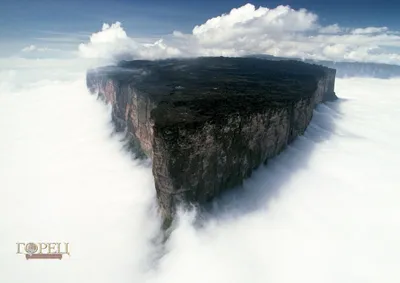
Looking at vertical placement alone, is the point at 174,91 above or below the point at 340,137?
above

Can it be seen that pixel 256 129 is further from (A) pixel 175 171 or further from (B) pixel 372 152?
(B) pixel 372 152

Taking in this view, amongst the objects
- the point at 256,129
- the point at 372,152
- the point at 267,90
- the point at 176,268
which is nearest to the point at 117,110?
the point at 267,90

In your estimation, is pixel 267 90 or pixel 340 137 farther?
pixel 340 137

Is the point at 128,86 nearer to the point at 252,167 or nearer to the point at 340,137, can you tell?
the point at 252,167

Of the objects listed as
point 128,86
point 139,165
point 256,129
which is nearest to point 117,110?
point 128,86

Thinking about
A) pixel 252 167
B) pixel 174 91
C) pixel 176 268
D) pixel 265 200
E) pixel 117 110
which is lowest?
pixel 176 268

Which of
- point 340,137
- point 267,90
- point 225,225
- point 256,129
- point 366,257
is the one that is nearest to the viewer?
point 366,257

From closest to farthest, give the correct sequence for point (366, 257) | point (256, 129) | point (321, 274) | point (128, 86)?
point (321, 274) → point (366, 257) → point (256, 129) → point (128, 86)
